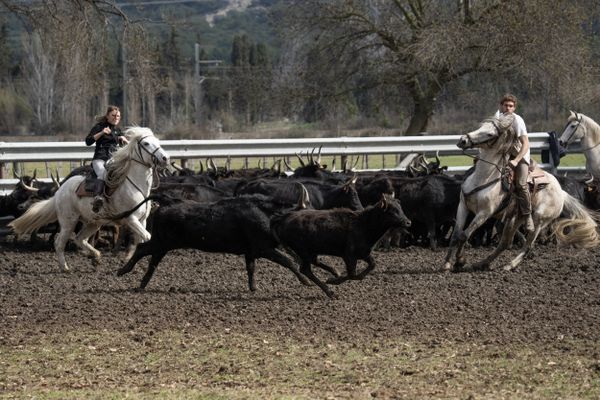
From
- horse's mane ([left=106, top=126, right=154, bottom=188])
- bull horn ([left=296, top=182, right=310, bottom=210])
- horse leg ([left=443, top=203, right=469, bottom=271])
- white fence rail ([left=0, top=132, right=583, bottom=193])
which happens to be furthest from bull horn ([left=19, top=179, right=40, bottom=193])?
horse leg ([left=443, top=203, right=469, bottom=271])

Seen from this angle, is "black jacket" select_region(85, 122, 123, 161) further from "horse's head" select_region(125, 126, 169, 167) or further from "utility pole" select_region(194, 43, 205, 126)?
"utility pole" select_region(194, 43, 205, 126)

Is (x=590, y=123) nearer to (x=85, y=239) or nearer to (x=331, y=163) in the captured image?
(x=85, y=239)

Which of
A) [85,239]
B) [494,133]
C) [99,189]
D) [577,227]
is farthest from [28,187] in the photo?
[577,227]

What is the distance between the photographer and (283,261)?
12.3 metres

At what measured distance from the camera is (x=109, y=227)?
17.0 metres

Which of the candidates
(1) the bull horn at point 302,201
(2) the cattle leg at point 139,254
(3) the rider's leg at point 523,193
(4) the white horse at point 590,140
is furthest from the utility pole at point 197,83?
(2) the cattle leg at point 139,254

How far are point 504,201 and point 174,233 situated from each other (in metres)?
4.37

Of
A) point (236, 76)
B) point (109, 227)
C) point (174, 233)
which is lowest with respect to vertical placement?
point (236, 76)

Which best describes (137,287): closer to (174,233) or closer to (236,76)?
(174,233)

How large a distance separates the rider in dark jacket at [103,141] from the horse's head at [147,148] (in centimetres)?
30

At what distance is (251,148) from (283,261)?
8.66m

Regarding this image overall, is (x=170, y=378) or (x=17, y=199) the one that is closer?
(x=170, y=378)

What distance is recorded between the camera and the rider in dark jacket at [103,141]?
14.5 metres

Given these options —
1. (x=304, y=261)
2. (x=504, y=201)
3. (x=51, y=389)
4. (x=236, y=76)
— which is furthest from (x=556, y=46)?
(x=236, y=76)
